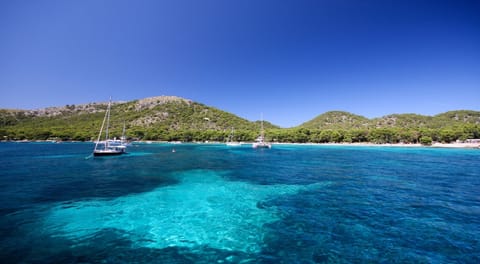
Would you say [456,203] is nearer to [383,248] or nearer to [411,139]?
[383,248]

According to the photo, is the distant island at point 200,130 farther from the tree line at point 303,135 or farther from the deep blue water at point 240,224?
the deep blue water at point 240,224

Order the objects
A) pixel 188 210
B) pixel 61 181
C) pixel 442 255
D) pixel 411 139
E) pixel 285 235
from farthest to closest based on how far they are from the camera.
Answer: pixel 411 139 < pixel 61 181 < pixel 188 210 < pixel 285 235 < pixel 442 255

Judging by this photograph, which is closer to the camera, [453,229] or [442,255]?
[442,255]

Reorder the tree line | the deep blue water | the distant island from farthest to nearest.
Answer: the distant island
the tree line
the deep blue water

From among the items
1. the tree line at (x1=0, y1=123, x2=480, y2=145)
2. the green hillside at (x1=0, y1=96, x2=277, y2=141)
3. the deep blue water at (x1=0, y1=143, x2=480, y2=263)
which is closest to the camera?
the deep blue water at (x1=0, y1=143, x2=480, y2=263)

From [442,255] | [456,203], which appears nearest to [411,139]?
[456,203]

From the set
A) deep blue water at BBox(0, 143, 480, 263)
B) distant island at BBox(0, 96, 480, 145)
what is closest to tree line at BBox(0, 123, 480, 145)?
distant island at BBox(0, 96, 480, 145)

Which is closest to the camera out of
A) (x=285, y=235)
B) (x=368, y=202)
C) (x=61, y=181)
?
(x=285, y=235)

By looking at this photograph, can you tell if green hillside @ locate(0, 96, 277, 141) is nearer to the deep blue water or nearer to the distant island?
the distant island

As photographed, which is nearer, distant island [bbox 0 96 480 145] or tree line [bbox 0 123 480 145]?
tree line [bbox 0 123 480 145]

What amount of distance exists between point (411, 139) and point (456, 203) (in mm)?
123751

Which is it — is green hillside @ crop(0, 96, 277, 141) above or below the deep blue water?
above

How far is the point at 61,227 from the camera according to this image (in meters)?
11.0

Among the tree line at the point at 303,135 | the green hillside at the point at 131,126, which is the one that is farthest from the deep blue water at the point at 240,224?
the green hillside at the point at 131,126
